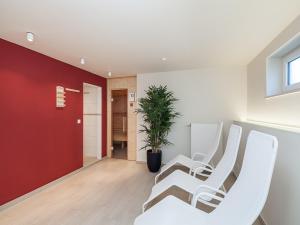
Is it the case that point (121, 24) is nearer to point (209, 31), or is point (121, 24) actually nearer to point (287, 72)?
point (209, 31)

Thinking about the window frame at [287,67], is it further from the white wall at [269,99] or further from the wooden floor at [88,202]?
the wooden floor at [88,202]

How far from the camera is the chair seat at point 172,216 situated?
1.43 metres

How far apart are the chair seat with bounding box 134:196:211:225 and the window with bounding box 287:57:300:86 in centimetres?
206

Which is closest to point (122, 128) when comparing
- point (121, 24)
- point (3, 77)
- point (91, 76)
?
point (91, 76)

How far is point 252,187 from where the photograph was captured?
132 centimetres

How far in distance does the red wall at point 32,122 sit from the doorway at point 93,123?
3.41 feet

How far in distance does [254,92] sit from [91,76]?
12.5 feet

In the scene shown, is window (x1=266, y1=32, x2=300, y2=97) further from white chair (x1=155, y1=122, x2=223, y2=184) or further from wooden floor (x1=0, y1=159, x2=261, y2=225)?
wooden floor (x1=0, y1=159, x2=261, y2=225)

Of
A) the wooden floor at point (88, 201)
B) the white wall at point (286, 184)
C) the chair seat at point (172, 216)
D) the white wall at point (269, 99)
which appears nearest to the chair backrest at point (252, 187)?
the chair seat at point (172, 216)

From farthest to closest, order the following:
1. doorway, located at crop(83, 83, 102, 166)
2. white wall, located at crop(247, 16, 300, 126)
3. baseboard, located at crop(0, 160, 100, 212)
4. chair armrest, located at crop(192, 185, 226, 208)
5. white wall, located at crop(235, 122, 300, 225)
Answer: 1. doorway, located at crop(83, 83, 102, 166)
2. baseboard, located at crop(0, 160, 100, 212)
3. white wall, located at crop(247, 16, 300, 126)
4. chair armrest, located at crop(192, 185, 226, 208)
5. white wall, located at crop(235, 122, 300, 225)

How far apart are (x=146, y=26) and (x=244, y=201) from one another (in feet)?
6.74

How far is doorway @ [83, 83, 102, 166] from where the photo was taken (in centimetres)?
→ 493

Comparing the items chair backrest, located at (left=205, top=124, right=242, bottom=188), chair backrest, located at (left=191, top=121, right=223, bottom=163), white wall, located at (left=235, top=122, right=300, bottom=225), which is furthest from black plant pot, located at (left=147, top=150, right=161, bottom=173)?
white wall, located at (left=235, top=122, right=300, bottom=225)

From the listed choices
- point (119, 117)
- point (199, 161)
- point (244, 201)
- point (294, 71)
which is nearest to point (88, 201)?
point (199, 161)
